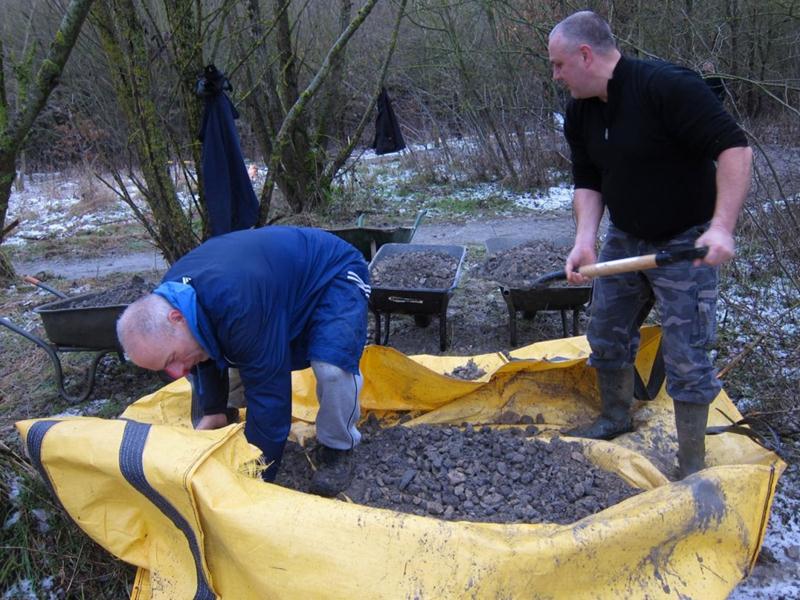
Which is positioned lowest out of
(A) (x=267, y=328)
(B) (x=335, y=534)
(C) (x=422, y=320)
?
(C) (x=422, y=320)

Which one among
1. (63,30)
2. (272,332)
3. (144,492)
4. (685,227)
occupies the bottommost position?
(144,492)

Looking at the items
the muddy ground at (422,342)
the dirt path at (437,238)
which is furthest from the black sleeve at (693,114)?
the dirt path at (437,238)

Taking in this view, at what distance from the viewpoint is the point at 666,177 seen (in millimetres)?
2176

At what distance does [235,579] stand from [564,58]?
198cm

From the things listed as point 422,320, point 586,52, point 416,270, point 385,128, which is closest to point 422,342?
point 422,320

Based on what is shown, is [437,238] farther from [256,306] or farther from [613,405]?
[256,306]

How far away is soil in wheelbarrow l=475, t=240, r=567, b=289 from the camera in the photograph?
403cm

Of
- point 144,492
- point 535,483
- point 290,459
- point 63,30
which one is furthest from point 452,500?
point 63,30

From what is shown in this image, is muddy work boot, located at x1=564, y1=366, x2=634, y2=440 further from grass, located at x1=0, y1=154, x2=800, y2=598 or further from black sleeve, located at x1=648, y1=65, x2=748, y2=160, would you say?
black sleeve, located at x1=648, y1=65, x2=748, y2=160

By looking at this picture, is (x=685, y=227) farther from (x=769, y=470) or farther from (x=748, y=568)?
(x=748, y=568)

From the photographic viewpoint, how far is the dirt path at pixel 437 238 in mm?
6914

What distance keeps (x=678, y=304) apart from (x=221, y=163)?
289 cm

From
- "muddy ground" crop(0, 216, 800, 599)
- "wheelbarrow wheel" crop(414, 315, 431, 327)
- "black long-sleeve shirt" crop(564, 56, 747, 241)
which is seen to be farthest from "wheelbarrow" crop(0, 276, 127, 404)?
"black long-sleeve shirt" crop(564, 56, 747, 241)

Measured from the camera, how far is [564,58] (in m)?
2.16
